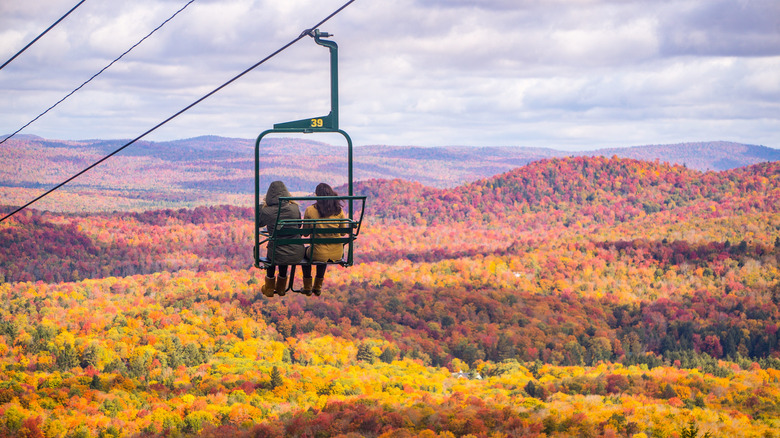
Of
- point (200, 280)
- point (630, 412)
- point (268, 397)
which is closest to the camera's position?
point (630, 412)

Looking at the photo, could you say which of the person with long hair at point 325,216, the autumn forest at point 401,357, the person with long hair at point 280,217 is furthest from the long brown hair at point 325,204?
the autumn forest at point 401,357

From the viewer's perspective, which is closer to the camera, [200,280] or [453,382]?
[453,382]

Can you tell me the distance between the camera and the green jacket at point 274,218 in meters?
16.8

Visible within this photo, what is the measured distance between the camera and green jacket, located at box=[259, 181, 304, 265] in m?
16.8

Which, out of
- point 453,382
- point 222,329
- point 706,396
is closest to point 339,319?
point 222,329

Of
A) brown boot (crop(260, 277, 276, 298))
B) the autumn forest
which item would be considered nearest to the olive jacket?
brown boot (crop(260, 277, 276, 298))

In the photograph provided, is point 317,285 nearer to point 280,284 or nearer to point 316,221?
point 280,284

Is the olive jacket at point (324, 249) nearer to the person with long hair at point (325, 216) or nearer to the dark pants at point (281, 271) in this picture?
the person with long hair at point (325, 216)

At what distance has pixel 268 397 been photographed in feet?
385

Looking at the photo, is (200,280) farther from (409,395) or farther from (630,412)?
(630,412)

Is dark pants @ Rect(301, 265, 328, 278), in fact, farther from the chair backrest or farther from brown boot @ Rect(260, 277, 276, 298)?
the chair backrest

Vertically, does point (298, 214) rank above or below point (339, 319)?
above

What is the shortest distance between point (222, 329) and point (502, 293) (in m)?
69.4

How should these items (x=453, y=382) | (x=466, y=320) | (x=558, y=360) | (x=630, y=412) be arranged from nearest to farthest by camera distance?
(x=630, y=412) → (x=453, y=382) → (x=558, y=360) → (x=466, y=320)
